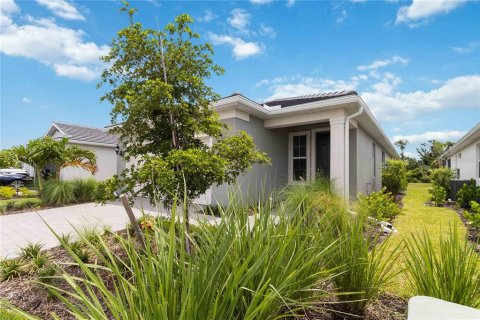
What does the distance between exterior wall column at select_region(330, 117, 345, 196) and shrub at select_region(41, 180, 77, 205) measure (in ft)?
35.0

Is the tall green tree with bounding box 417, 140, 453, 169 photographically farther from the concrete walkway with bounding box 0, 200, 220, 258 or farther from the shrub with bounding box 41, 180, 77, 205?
the shrub with bounding box 41, 180, 77, 205

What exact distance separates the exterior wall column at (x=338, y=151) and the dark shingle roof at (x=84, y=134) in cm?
1435

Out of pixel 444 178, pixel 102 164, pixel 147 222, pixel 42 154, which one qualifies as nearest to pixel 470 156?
pixel 444 178

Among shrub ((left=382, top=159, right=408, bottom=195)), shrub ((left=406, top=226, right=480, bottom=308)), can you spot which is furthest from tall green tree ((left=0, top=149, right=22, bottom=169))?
shrub ((left=382, top=159, right=408, bottom=195))

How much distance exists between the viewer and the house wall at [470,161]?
12293 millimetres

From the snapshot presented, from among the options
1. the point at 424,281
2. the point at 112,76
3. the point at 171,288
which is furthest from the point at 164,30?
the point at 424,281

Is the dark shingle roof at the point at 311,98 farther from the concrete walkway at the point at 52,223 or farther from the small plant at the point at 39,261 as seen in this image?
the small plant at the point at 39,261

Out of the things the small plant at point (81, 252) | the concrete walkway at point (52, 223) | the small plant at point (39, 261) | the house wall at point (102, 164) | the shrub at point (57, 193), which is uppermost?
the house wall at point (102, 164)

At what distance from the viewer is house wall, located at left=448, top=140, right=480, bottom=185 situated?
1229 cm

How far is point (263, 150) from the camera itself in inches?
374

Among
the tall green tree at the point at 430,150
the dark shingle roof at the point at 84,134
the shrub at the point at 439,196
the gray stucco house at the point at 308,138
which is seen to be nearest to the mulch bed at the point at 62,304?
the gray stucco house at the point at 308,138

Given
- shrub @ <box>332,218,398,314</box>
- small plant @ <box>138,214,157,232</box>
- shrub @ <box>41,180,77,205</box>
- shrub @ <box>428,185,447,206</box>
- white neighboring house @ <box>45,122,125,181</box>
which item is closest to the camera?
small plant @ <box>138,214,157,232</box>

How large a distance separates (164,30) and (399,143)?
42.5m

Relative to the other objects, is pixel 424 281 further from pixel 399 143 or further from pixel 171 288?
pixel 399 143
